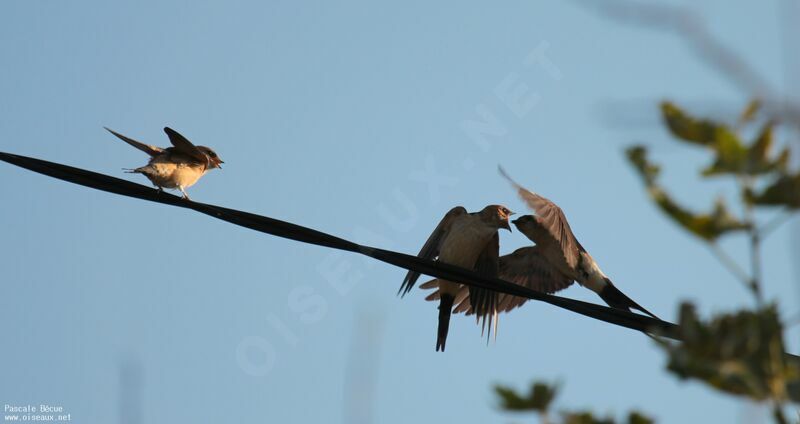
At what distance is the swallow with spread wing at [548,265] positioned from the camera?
28.3 ft

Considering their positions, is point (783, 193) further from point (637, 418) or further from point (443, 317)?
point (443, 317)

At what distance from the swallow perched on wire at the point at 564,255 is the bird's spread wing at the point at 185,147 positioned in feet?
9.47

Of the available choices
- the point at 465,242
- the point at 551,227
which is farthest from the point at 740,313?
the point at 551,227

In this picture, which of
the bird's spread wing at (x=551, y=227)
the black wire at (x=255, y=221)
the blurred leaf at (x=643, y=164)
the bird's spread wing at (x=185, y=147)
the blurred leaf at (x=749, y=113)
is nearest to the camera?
the blurred leaf at (x=749, y=113)

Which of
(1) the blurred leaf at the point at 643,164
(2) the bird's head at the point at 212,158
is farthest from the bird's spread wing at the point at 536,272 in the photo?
(1) the blurred leaf at the point at 643,164

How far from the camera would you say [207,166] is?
855 cm

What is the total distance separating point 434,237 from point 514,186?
0.90 m

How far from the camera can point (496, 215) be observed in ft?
27.7

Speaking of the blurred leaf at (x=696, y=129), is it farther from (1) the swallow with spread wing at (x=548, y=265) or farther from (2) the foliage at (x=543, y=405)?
(1) the swallow with spread wing at (x=548, y=265)

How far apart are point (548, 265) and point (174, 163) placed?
3656 mm

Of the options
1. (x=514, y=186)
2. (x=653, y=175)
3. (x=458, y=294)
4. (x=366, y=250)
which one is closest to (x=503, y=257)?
(x=458, y=294)

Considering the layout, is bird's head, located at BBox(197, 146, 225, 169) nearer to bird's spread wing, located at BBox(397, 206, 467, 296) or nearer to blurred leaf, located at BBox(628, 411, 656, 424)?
bird's spread wing, located at BBox(397, 206, 467, 296)

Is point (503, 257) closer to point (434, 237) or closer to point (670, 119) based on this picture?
point (434, 237)

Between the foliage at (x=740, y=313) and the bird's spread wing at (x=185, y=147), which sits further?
the bird's spread wing at (x=185, y=147)
